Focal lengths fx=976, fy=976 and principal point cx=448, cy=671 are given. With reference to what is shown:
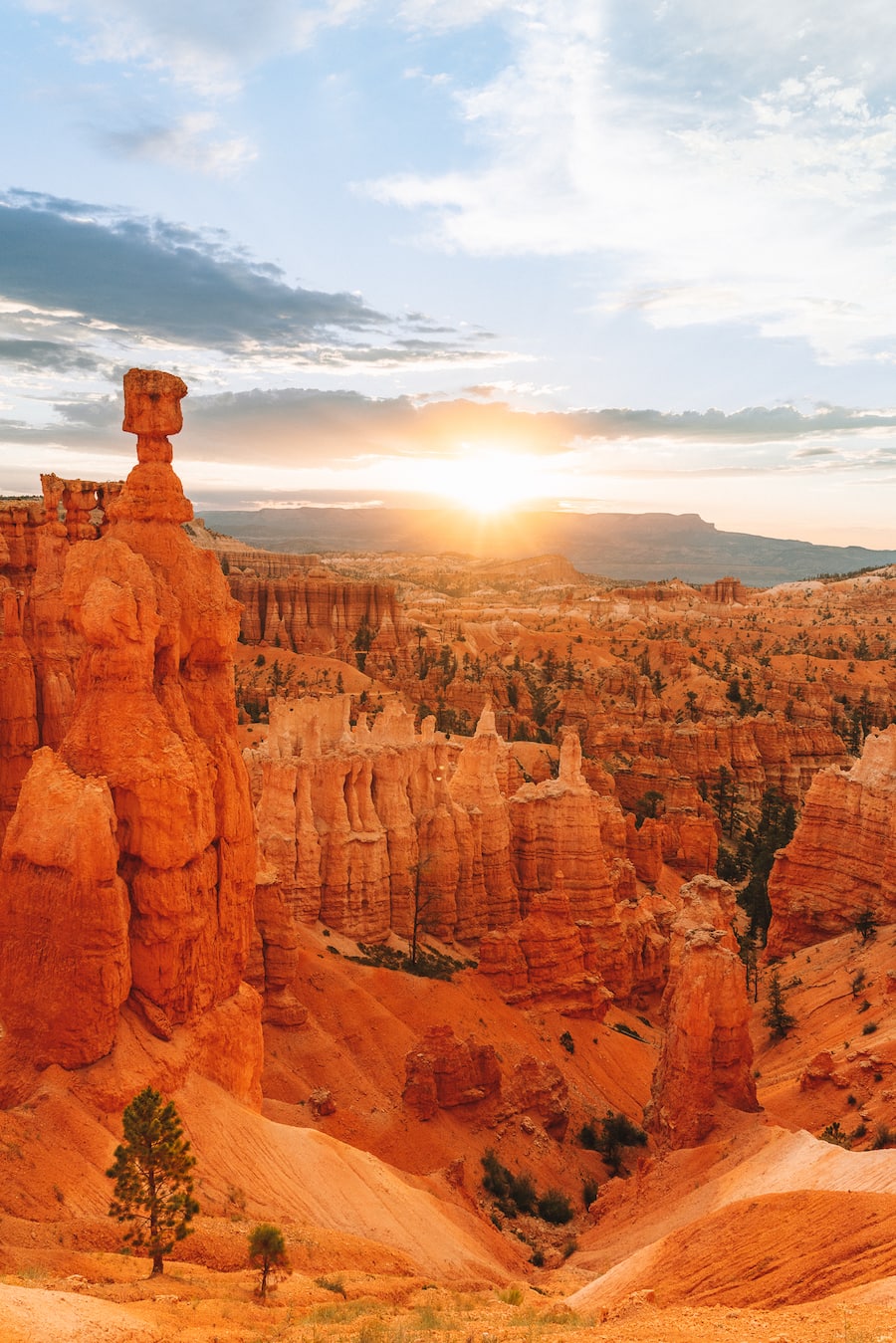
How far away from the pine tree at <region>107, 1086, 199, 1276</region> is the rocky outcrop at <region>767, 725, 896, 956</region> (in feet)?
85.6

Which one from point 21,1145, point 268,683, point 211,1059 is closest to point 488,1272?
point 211,1059

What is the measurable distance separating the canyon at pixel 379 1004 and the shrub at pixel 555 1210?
0.62 feet

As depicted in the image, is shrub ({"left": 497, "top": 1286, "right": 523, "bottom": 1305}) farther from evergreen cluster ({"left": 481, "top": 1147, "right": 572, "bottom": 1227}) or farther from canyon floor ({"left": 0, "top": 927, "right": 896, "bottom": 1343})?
evergreen cluster ({"left": 481, "top": 1147, "right": 572, "bottom": 1227})

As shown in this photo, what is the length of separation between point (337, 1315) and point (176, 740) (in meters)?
7.18

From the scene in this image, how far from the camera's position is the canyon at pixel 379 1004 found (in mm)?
10703

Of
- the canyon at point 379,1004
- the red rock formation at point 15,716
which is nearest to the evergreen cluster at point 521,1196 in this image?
the canyon at point 379,1004

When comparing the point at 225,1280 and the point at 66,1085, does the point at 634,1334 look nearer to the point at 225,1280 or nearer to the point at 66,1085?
the point at 225,1280

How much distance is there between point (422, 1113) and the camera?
19906 mm

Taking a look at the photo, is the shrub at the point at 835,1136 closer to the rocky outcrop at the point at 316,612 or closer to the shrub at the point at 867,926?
the shrub at the point at 867,926

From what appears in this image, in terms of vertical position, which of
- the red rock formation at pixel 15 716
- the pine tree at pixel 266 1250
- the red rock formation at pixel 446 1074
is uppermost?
the red rock formation at pixel 15 716

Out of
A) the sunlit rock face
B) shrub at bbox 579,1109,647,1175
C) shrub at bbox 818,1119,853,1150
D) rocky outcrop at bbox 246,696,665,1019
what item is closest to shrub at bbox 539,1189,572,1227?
shrub at bbox 579,1109,647,1175

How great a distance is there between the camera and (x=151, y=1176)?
9.79 m

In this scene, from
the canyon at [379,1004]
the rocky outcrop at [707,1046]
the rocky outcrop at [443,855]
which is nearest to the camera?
the canyon at [379,1004]

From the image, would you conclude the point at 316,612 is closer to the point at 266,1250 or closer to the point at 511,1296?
the point at 511,1296
